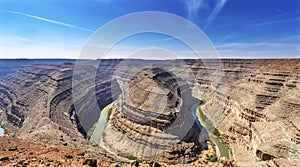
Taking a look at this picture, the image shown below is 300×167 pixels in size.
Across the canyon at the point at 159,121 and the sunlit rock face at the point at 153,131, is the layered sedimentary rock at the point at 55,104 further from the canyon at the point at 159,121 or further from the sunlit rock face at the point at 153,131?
the sunlit rock face at the point at 153,131

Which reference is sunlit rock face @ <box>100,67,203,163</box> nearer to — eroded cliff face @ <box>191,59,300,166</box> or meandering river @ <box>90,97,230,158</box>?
meandering river @ <box>90,97,230,158</box>

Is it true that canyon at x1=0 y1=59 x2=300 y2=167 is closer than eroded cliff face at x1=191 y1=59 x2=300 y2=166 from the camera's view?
No

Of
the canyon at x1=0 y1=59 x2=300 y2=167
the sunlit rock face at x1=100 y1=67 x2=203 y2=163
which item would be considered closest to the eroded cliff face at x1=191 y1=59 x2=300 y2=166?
the canyon at x1=0 y1=59 x2=300 y2=167

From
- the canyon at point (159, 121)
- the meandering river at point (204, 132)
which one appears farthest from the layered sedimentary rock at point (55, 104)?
the meandering river at point (204, 132)

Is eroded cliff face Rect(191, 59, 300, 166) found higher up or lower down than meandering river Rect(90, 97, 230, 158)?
higher up

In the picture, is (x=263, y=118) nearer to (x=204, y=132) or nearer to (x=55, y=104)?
(x=204, y=132)

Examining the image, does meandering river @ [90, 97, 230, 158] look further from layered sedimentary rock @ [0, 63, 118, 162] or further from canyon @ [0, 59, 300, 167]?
layered sedimentary rock @ [0, 63, 118, 162]

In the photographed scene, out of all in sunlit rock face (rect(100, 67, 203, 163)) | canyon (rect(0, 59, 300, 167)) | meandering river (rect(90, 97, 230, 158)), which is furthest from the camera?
→ meandering river (rect(90, 97, 230, 158))

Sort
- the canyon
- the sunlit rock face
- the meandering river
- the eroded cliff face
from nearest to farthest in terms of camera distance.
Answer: the eroded cliff face → the canyon → the sunlit rock face → the meandering river
